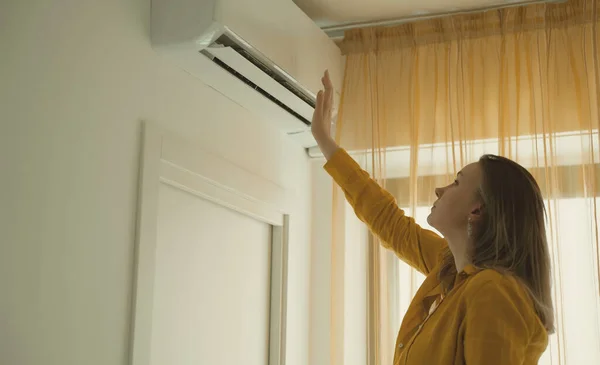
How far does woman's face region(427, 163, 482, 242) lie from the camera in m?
1.76

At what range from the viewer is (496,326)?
1.47 metres

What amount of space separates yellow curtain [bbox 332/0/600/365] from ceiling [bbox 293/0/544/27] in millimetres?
42

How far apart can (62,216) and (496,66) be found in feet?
5.25

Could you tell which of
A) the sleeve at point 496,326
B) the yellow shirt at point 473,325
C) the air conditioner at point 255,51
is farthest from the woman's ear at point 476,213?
the air conditioner at point 255,51

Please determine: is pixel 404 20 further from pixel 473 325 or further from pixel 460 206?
pixel 473 325

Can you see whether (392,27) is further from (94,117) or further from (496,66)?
(94,117)

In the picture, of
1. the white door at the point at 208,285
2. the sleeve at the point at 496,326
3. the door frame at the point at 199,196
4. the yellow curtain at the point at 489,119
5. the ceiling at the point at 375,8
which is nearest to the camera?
the sleeve at the point at 496,326

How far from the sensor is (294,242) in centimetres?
268

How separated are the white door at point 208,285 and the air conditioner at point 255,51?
35cm

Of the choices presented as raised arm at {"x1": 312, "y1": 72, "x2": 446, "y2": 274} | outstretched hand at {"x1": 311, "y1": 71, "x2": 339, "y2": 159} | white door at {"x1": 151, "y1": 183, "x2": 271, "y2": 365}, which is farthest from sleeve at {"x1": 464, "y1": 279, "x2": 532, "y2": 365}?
white door at {"x1": 151, "y1": 183, "x2": 271, "y2": 365}

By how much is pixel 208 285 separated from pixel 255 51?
2.25ft

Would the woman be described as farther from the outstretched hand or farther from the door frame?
the door frame

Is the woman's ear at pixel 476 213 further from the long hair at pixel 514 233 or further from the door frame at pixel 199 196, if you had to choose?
the door frame at pixel 199 196

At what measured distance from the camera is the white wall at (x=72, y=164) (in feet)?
4.90
